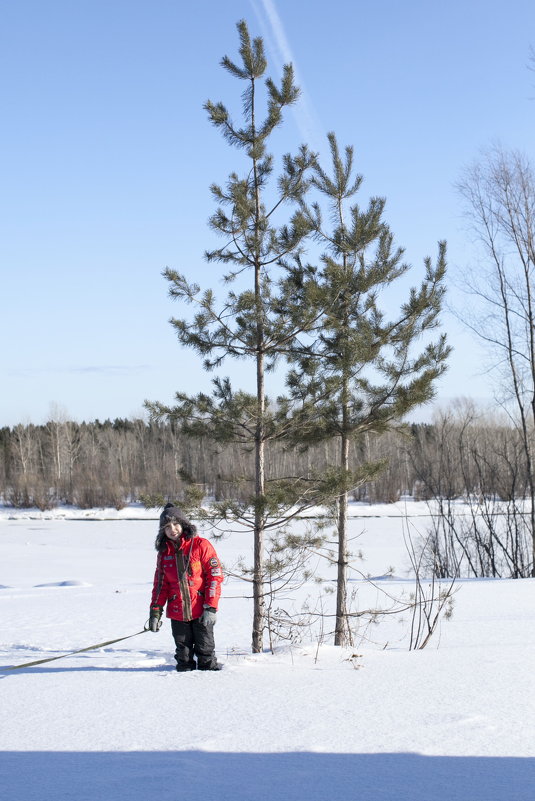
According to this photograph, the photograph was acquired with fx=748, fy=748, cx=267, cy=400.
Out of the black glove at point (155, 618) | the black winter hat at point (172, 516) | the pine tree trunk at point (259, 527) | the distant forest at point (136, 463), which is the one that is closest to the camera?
the black glove at point (155, 618)

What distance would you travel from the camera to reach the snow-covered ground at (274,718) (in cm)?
369

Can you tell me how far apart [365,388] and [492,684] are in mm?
3517

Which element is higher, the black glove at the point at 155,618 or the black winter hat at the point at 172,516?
the black winter hat at the point at 172,516

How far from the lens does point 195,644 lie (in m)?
6.45

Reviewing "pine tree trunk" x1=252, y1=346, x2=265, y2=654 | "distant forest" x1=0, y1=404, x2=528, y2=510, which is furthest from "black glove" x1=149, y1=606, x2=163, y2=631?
"distant forest" x1=0, y1=404, x2=528, y2=510

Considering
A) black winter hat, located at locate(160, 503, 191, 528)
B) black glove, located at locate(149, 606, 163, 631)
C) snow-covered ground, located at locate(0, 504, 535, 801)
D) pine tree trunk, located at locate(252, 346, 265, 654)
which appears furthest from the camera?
pine tree trunk, located at locate(252, 346, 265, 654)

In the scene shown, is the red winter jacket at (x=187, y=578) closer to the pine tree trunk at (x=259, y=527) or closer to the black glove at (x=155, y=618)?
the black glove at (x=155, y=618)

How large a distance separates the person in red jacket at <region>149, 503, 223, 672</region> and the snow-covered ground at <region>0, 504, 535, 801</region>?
250 millimetres

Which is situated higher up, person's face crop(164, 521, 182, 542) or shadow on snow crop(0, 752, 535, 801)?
person's face crop(164, 521, 182, 542)

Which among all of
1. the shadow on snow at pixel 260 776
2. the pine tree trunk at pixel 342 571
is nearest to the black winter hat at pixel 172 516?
the pine tree trunk at pixel 342 571

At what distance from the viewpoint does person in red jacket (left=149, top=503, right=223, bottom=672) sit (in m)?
6.39

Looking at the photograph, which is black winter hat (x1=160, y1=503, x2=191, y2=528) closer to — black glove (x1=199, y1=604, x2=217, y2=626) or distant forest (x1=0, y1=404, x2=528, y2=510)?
black glove (x1=199, y1=604, x2=217, y2=626)

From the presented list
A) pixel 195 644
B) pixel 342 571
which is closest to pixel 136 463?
pixel 342 571

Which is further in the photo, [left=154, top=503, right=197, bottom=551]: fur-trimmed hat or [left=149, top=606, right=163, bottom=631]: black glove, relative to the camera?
[left=154, top=503, right=197, bottom=551]: fur-trimmed hat
